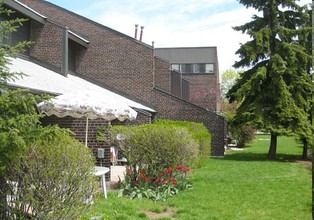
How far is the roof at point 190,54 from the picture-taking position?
162ft

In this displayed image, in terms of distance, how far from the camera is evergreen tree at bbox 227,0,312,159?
2052 cm

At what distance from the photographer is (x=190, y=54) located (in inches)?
1959

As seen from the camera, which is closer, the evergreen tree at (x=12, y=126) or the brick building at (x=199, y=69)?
the evergreen tree at (x=12, y=126)

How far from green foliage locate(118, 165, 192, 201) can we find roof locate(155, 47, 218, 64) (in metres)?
39.3

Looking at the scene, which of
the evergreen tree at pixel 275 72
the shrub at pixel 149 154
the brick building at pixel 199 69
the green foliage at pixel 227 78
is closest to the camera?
the shrub at pixel 149 154

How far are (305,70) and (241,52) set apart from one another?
3.47 meters

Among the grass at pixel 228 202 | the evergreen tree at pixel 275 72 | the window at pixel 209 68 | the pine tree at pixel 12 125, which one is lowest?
the grass at pixel 228 202

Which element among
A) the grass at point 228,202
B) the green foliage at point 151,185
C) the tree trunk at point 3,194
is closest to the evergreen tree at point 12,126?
the tree trunk at point 3,194

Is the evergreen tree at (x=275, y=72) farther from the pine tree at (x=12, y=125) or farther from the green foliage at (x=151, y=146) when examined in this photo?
the pine tree at (x=12, y=125)

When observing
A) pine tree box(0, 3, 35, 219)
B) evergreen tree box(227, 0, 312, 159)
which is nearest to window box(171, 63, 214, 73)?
evergreen tree box(227, 0, 312, 159)

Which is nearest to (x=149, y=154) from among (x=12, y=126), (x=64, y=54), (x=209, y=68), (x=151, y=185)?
(x=151, y=185)

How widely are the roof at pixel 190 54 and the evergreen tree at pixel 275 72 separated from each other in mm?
26729

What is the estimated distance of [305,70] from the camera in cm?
2198

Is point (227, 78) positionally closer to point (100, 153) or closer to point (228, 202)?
point (100, 153)
